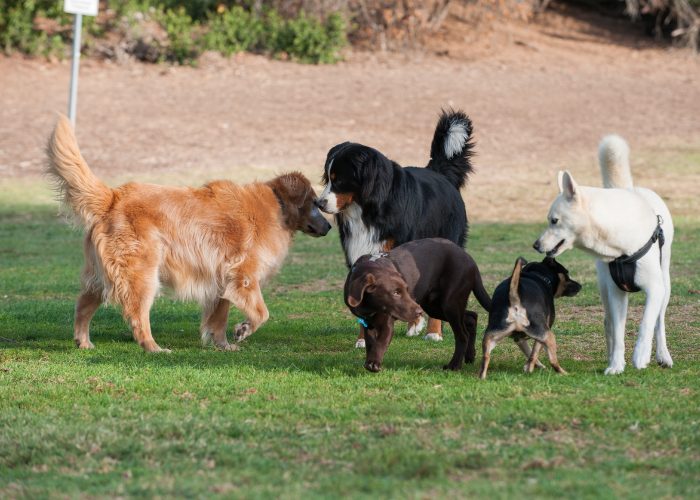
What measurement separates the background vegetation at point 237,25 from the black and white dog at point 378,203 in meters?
18.5

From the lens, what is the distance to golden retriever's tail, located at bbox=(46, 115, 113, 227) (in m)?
7.80

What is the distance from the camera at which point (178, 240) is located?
7980 millimetres

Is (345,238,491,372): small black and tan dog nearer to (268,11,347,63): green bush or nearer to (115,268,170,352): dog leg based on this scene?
(115,268,170,352): dog leg

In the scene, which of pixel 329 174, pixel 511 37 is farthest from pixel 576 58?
pixel 329 174

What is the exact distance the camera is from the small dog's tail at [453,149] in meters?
9.72

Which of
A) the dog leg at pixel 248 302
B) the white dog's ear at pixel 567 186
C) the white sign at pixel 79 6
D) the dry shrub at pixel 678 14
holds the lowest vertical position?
the dog leg at pixel 248 302

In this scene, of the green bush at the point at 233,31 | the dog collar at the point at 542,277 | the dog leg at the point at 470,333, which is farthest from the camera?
the green bush at the point at 233,31

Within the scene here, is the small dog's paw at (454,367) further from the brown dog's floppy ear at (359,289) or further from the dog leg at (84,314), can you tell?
the dog leg at (84,314)

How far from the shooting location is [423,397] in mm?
6219

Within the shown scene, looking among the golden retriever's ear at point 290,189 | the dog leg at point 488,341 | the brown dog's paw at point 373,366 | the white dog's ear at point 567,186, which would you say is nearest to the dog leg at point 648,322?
the white dog's ear at point 567,186

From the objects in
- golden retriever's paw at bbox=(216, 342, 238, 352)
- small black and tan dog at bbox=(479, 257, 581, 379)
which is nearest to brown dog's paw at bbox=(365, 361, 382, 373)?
small black and tan dog at bbox=(479, 257, 581, 379)

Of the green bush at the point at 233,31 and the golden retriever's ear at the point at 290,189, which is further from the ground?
the green bush at the point at 233,31

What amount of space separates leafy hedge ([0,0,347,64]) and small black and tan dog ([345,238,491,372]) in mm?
19997

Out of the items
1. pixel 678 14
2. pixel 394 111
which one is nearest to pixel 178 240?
pixel 394 111
